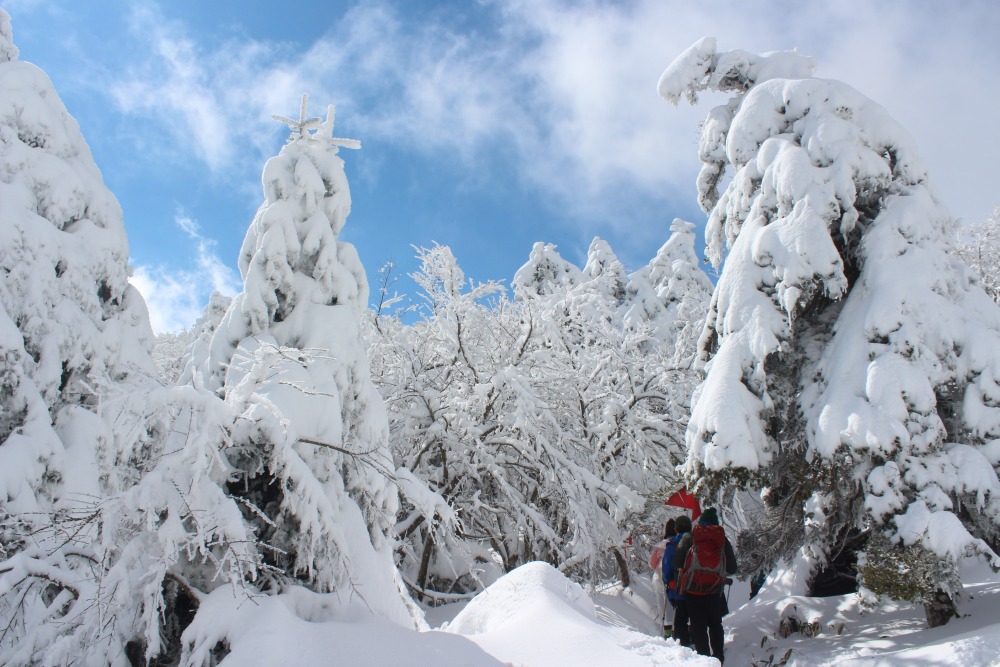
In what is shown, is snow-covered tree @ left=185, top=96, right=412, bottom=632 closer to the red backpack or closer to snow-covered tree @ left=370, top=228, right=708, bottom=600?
the red backpack

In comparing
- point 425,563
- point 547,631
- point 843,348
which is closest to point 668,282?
point 425,563

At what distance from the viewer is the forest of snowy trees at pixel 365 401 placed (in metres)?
3.39

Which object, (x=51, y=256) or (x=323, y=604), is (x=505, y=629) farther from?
(x=51, y=256)

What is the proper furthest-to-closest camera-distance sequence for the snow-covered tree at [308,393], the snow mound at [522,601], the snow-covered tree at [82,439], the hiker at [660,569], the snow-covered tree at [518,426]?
the snow-covered tree at [518,426], the hiker at [660,569], the snow mound at [522,601], the snow-covered tree at [308,393], the snow-covered tree at [82,439]

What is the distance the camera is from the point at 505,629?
406 cm

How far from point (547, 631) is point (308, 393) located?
2221mm

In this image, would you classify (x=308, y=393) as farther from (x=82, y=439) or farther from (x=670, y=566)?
(x=670, y=566)

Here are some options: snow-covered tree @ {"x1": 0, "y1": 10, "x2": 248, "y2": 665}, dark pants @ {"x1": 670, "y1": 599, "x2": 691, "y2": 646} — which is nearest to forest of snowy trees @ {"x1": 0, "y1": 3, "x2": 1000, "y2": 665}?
snow-covered tree @ {"x1": 0, "y1": 10, "x2": 248, "y2": 665}

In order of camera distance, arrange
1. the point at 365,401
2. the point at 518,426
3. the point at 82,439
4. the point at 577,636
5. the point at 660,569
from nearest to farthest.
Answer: the point at 577,636 < the point at 365,401 < the point at 82,439 < the point at 660,569 < the point at 518,426

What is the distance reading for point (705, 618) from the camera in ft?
18.8

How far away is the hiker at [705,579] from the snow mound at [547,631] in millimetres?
1272

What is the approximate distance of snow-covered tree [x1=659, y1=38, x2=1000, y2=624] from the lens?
18.6 ft

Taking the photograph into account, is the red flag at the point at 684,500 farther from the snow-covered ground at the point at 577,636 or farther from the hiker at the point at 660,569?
the snow-covered ground at the point at 577,636

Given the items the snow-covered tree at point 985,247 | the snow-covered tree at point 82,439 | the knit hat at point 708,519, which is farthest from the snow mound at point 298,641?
the snow-covered tree at point 985,247
